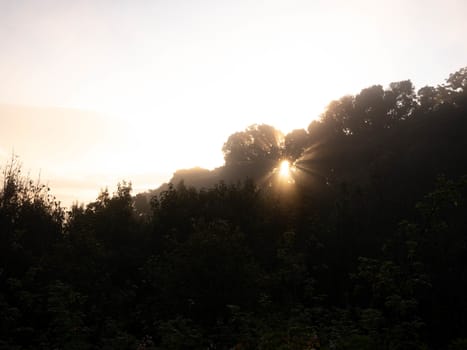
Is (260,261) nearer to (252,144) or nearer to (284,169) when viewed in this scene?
(284,169)

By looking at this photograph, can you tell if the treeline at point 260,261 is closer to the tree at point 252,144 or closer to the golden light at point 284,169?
the golden light at point 284,169

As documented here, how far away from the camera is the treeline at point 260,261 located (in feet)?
37.2

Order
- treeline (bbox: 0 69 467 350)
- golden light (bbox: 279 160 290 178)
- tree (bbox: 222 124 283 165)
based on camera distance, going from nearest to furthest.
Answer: treeline (bbox: 0 69 467 350)
golden light (bbox: 279 160 290 178)
tree (bbox: 222 124 283 165)

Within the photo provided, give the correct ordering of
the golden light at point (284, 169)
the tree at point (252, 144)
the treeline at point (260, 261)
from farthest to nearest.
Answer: the tree at point (252, 144) → the golden light at point (284, 169) → the treeline at point (260, 261)

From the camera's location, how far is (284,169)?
64.1m

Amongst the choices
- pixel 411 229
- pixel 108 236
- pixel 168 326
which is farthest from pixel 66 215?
pixel 411 229

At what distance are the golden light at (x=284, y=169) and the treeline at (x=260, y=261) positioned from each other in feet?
4.25

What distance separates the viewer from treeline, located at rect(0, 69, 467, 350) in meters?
11.3

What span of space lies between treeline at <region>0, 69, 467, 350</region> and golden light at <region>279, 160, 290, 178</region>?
1.30 meters

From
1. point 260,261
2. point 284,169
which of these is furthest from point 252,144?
point 260,261

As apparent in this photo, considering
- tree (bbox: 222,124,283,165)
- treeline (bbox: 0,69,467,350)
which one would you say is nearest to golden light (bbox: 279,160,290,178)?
treeline (bbox: 0,69,467,350)

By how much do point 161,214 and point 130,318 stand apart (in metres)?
12.3

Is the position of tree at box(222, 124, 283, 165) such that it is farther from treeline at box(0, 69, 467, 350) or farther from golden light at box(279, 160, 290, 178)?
treeline at box(0, 69, 467, 350)

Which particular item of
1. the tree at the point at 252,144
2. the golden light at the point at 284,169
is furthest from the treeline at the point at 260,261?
the tree at the point at 252,144
